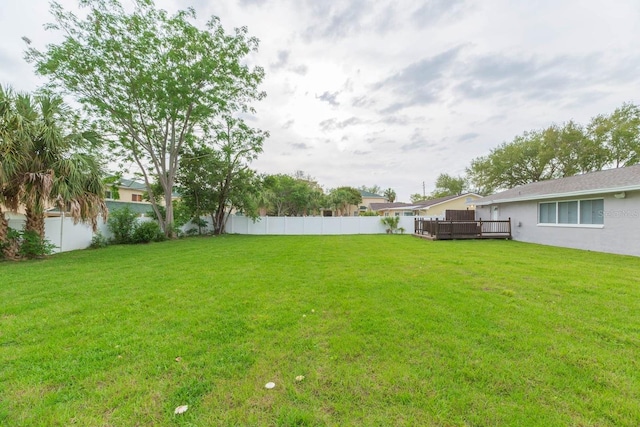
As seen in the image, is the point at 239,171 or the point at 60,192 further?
the point at 239,171

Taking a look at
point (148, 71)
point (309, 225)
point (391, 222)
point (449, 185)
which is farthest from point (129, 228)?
point (449, 185)

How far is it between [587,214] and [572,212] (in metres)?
0.62

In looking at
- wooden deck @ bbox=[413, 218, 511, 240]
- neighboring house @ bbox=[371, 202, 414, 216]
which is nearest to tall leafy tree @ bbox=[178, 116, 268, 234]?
wooden deck @ bbox=[413, 218, 511, 240]

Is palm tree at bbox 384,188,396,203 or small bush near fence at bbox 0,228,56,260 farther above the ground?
palm tree at bbox 384,188,396,203

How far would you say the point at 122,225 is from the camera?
37.7 feet

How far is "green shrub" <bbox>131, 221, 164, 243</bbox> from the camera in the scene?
11.8m

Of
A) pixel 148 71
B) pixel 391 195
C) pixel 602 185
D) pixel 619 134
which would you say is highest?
pixel 619 134

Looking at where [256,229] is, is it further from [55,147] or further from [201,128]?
[55,147]

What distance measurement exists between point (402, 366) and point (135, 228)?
1355 cm

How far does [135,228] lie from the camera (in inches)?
466

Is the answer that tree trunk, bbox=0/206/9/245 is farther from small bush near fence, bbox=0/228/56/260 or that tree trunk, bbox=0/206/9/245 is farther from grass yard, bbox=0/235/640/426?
grass yard, bbox=0/235/640/426

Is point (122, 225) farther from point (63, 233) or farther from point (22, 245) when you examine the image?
point (22, 245)

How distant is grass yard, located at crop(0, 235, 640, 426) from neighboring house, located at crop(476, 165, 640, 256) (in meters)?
5.41

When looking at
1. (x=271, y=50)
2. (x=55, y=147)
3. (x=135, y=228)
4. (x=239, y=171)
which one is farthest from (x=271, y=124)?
(x=55, y=147)
